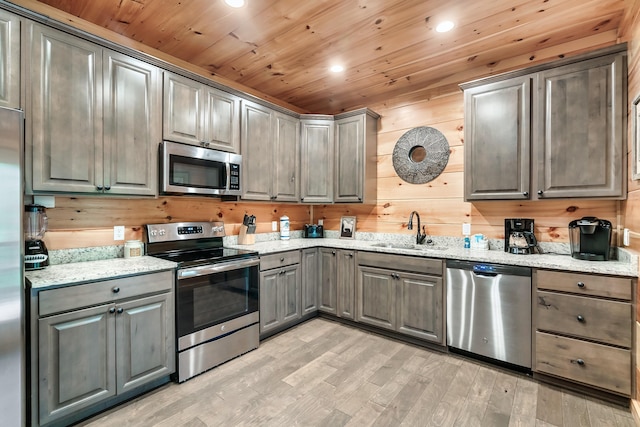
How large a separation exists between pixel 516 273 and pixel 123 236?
3179 millimetres

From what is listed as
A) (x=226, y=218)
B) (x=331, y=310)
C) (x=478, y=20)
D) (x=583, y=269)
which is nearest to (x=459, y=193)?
(x=583, y=269)

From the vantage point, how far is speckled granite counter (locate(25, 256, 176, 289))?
5.74ft

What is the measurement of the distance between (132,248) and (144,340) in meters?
0.78

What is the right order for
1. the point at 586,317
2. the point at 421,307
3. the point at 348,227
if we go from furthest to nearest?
the point at 348,227 → the point at 421,307 → the point at 586,317

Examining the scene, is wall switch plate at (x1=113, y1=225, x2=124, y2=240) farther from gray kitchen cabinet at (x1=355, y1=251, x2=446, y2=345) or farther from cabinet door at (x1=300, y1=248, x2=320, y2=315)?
gray kitchen cabinet at (x1=355, y1=251, x2=446, y2=345)

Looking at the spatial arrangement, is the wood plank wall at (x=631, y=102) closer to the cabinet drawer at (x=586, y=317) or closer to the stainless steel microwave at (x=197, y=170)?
the cabinet drawer at (x=586, y=317)

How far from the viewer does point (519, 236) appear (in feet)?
9.04

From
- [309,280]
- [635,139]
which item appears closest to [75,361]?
[309,280]

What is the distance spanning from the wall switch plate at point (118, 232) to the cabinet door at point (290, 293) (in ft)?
4.73

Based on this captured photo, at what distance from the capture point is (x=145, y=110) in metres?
2.36

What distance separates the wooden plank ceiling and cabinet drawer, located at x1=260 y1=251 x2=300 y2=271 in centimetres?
192

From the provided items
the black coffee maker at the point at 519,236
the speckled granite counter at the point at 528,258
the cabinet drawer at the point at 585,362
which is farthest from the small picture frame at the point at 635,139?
the cabinet drawer at the point at 585,362

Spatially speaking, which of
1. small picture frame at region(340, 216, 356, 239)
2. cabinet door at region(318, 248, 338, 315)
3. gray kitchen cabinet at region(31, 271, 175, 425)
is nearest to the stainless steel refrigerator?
gray kitchen cabinet at region(31, 271, 175, 425)

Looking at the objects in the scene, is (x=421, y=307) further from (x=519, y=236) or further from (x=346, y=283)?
(x=519, y=236)
